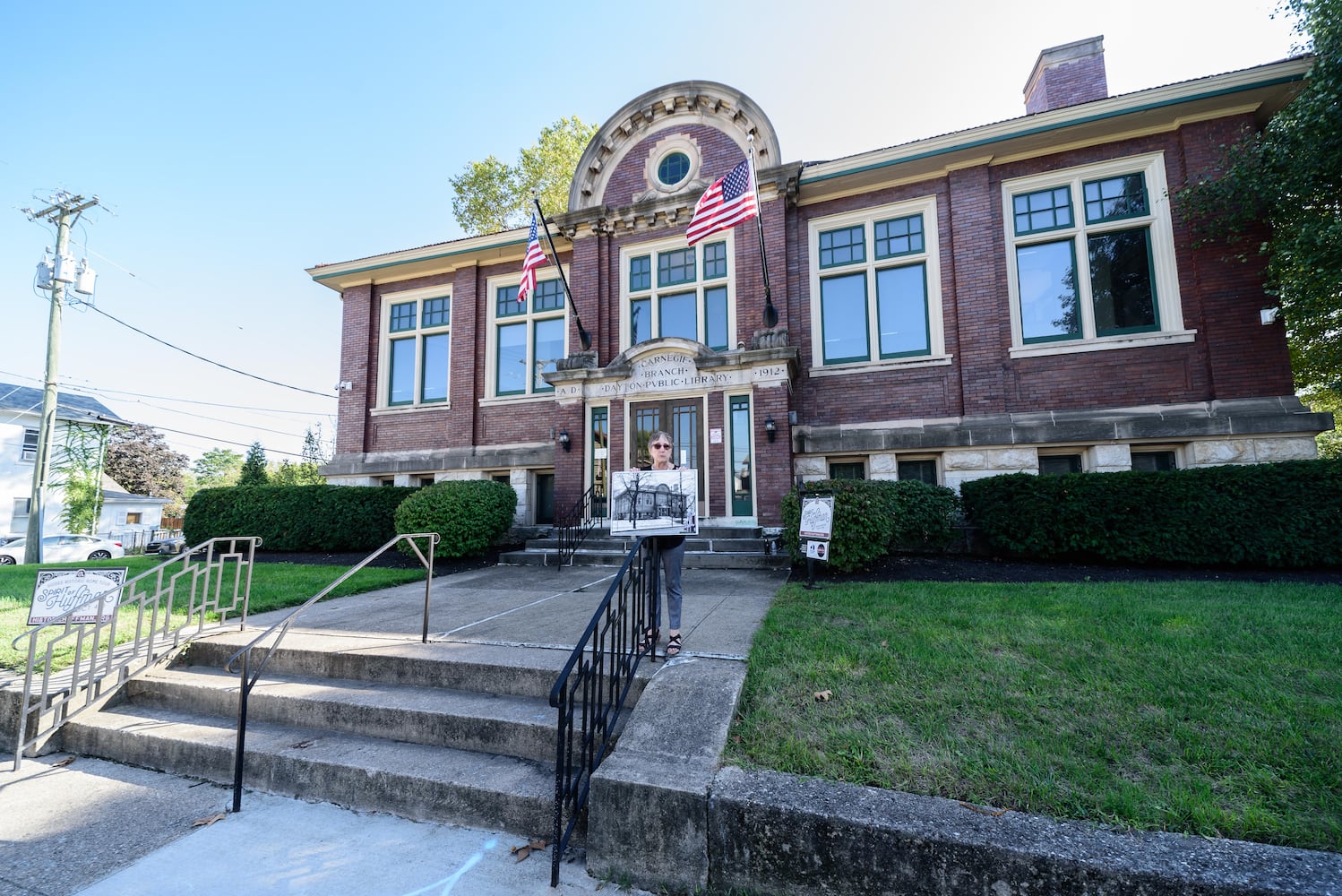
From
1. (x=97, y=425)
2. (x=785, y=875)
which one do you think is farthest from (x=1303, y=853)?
(x=97, y=425)

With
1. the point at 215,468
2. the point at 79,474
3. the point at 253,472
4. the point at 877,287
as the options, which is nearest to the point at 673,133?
the point at 877,287

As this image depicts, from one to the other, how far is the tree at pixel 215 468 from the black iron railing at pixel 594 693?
7318 centimetres

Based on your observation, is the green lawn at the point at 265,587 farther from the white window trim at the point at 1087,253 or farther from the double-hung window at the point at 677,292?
the white window trim at the point at 1087,253

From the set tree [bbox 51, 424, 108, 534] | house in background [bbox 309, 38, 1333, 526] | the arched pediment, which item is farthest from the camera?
tree [bbox 51, 424, 108, 534]

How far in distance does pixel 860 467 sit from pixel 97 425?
1332 inches

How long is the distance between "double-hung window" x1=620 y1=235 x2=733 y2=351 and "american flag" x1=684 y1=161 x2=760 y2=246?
2300 mm

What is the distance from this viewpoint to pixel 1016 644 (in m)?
4.24

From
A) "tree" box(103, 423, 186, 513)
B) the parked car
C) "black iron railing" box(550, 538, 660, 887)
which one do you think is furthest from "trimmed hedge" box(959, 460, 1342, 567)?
"tree" box(103, 423, 186, 513)

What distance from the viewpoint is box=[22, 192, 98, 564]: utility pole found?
16.8 metres

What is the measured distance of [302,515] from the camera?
40.7ft

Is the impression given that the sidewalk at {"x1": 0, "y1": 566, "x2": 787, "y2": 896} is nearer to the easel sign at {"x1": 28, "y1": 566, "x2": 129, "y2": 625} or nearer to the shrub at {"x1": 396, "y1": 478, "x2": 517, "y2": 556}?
the easel sign at {"x1": 28, "y1": 566, "x2": 129, "y2": 625}

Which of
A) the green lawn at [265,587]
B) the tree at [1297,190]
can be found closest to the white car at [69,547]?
the green lawn at [265,587]

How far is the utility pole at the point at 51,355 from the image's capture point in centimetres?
1681

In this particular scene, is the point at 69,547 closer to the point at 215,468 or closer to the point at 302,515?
the point at 302,515
